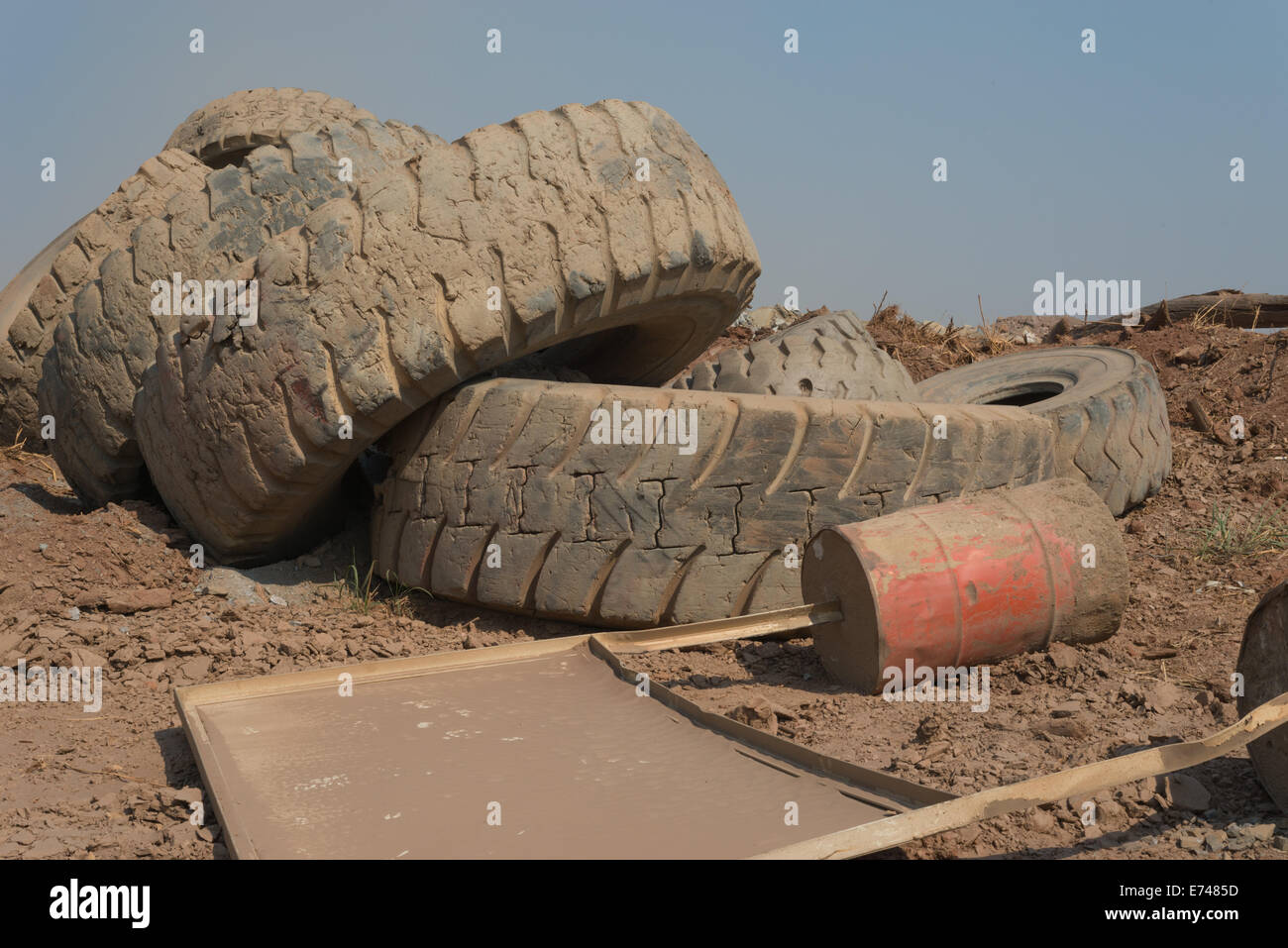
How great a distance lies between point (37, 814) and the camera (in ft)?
7.68

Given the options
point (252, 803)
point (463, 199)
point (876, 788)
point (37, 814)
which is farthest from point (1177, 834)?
point (463, 199)

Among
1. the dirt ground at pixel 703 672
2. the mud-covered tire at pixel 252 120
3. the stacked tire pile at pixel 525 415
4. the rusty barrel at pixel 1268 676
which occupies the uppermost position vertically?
the mud-covered tire at pixel 252 120

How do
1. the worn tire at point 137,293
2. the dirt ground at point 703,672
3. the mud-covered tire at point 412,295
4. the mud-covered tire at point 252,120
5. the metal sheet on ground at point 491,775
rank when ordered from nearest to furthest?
the metal sheet on ground at point 491,775 < the dirt ground at point 703,672 < the mud-covered tire at point 412,295 < the worn tire at point 137,293 < the mud-covered tire at point 252,120

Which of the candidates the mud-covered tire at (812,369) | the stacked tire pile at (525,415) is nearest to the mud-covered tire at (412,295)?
the stacked tire pile at (525,415)

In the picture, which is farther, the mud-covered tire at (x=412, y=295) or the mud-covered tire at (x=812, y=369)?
the mud-covered tire at (x=812, y=369)

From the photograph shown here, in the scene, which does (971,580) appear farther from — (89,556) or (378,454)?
(89,556)

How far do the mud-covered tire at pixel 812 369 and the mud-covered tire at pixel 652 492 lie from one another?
1.00 m

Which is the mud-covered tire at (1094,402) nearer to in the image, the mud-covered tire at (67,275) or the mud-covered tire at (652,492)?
the mud-covered tire at (652,492)

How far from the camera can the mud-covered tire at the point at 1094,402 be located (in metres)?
4.62

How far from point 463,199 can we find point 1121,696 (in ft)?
8.55

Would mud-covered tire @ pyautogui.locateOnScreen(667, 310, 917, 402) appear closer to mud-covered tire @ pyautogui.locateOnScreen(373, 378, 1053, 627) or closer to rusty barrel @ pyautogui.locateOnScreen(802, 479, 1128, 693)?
mud-covered tire @ pyautogui.locateOnScreen(373, 378, 1053, 627)

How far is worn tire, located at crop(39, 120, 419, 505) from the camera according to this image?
4.39 metres

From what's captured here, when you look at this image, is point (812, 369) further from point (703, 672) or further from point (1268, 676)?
point (1268, 676)

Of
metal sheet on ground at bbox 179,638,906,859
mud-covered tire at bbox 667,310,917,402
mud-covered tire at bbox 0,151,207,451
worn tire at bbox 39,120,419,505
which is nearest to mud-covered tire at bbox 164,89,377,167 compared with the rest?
mud-covered tire at bbox 0,151,207,451
